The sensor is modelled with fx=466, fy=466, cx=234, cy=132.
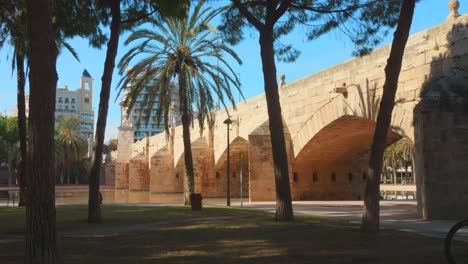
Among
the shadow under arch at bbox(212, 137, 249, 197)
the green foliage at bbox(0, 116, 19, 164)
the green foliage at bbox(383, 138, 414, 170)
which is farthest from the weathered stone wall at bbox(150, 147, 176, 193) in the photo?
the green foliage at bbox(383, 138, 414, 170)

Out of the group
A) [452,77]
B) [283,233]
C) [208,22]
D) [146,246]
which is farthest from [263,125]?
[146,246]

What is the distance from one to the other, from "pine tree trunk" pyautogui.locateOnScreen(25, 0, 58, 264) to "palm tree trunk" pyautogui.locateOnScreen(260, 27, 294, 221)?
222 inches

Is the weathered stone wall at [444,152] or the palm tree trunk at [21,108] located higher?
the palm tree trunk at [21,108]

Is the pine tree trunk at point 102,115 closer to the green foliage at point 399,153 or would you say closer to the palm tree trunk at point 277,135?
the palm tree trunk at point 277,135

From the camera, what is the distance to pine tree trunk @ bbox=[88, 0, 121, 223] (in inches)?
411

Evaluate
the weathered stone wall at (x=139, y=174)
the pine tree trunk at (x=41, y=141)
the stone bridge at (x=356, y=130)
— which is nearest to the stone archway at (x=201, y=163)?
the stone bridge at (x=356, y=130)

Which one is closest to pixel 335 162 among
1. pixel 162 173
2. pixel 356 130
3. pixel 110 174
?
pixel 356 130

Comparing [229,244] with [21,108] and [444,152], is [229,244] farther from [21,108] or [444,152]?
[21,108]

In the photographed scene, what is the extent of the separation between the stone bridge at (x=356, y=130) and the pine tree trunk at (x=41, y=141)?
869 cm

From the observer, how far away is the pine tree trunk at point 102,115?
34.2ft

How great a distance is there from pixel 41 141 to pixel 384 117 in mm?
5369

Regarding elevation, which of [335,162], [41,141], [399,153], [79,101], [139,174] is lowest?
[139,174]

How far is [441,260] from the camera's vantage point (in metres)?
5.32

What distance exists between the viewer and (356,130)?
18.9 m
